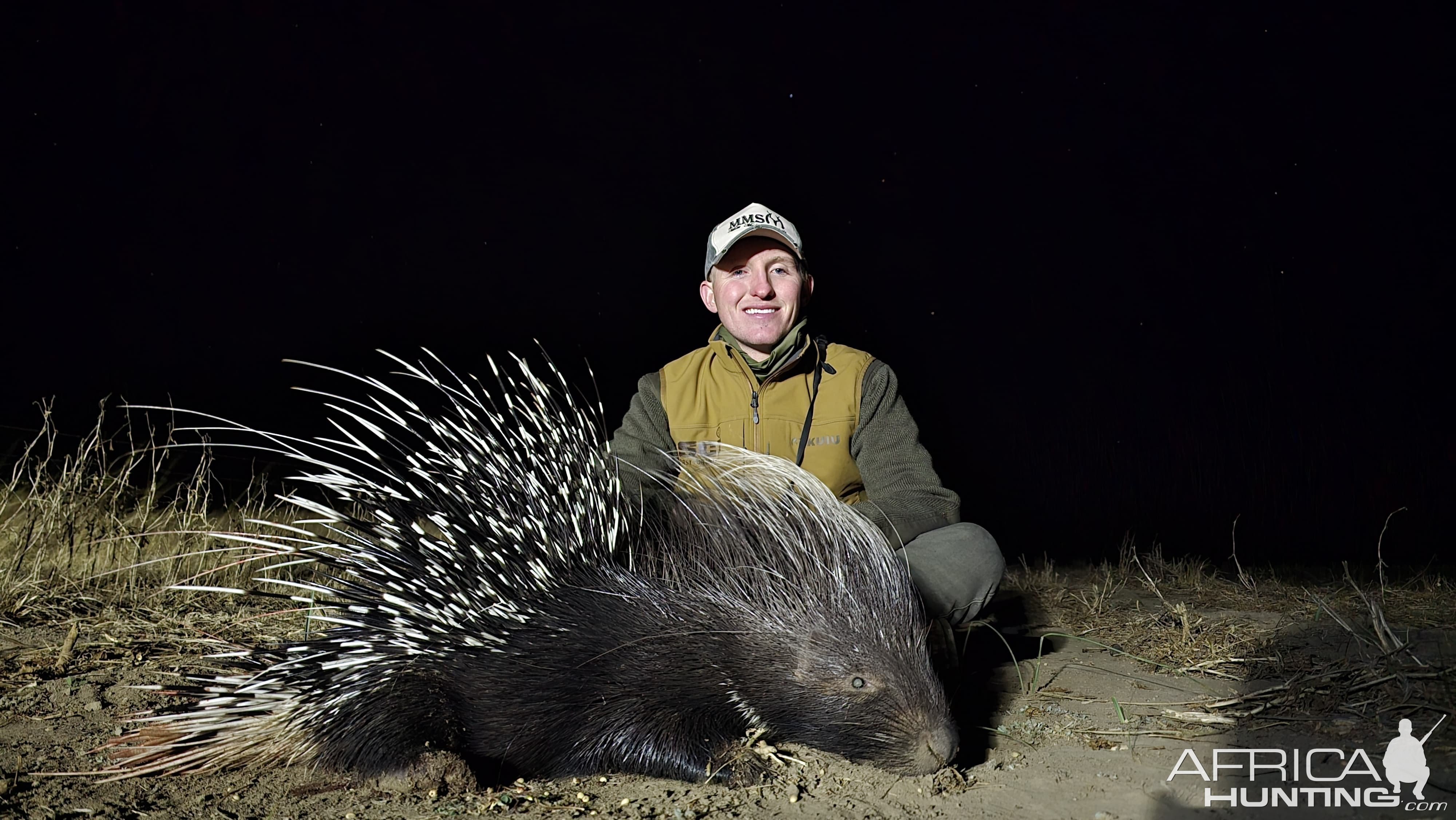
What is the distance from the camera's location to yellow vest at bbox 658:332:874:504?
2543 mm

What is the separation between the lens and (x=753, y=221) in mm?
2527

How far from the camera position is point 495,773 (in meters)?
1.92

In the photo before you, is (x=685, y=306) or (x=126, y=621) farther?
(x=685, y=306)

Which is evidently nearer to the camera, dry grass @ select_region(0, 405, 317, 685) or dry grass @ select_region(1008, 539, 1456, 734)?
dry grass @ select_region(1008, 539, 1456, 734)

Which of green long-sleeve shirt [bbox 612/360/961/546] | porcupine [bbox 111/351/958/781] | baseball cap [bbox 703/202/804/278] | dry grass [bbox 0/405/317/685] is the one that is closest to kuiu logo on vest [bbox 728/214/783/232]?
baseball cap [bbox 703/202/804/278]

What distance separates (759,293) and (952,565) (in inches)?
32.6

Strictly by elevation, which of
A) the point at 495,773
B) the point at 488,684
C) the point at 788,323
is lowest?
the point at 495,773

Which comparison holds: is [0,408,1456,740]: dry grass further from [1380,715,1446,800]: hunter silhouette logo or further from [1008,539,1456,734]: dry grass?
[1380,715,1446,800]: hunter silhouette logo

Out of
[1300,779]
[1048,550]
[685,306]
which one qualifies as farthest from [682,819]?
[1048,550]

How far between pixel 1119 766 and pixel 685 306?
399 cm

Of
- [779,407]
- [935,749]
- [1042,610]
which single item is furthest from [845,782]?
[1042,610]

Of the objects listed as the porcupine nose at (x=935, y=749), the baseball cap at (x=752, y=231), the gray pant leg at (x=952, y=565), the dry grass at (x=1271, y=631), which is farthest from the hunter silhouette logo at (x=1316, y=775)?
the baseball cap at (x=752, y=231)

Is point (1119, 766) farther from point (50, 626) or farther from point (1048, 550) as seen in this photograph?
point (1048, 550)

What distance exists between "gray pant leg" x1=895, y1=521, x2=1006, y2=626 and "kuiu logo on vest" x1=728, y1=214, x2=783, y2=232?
0.88m
